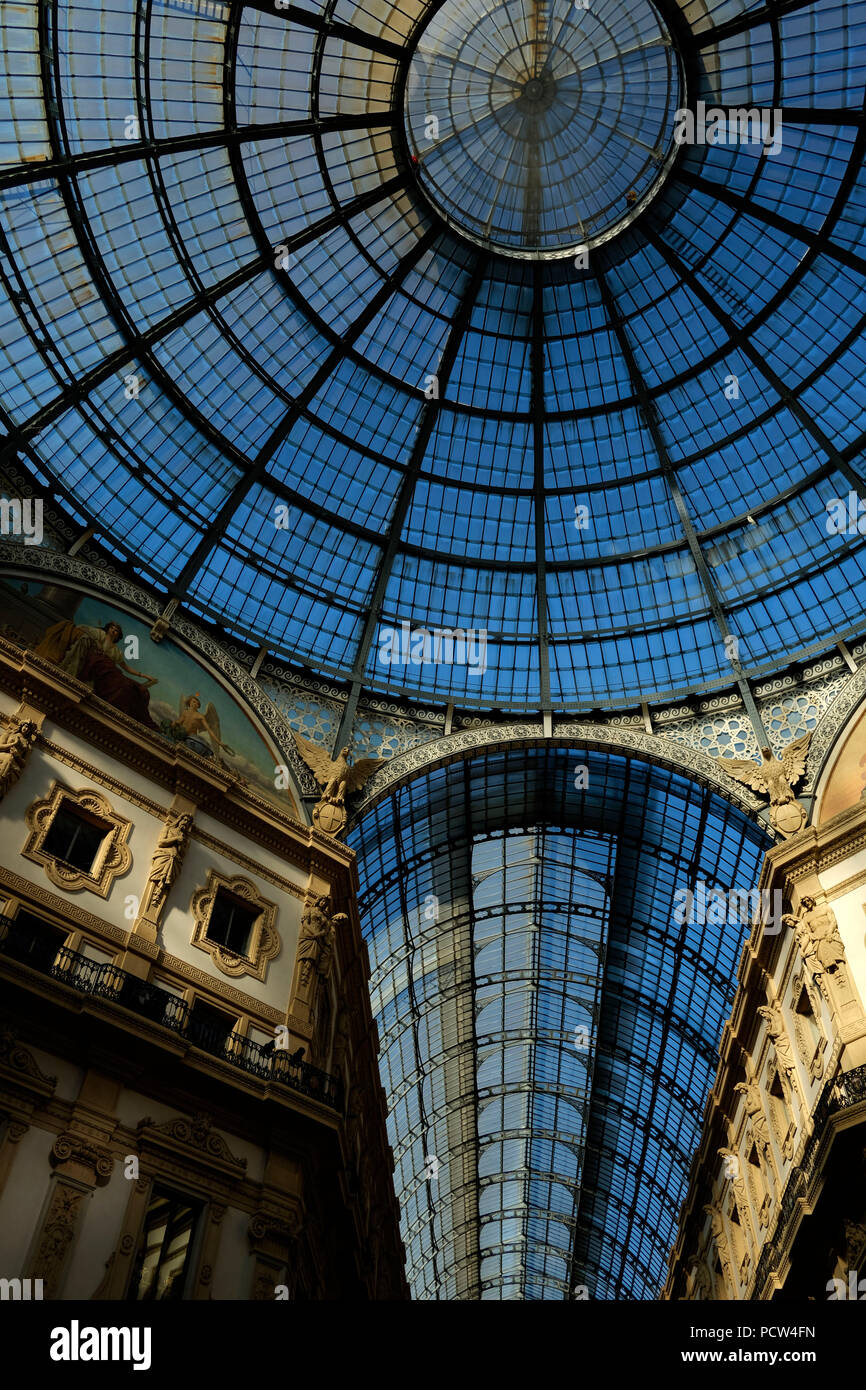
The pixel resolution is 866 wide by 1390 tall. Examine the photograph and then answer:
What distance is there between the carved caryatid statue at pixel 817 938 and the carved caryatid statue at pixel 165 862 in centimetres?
1557

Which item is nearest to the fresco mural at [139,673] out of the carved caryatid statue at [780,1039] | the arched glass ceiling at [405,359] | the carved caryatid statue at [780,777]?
the arched glass ceiling at [405,359]

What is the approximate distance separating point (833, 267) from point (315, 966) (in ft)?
83.4

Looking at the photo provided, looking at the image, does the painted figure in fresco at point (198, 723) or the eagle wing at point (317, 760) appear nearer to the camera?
the painted figure in fresco at point (198, 723)

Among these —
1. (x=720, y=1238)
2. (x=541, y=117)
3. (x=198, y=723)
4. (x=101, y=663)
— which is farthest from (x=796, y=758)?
(x=541, y=117)

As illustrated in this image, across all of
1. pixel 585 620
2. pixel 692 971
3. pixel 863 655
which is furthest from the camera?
pixel 692 971

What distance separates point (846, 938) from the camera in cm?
2662

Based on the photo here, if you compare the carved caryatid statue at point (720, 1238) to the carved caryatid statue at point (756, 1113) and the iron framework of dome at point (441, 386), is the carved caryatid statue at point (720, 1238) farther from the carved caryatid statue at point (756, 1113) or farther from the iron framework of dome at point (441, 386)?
the iron framework of dome at point (441, 386)

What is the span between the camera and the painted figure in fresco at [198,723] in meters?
28.9

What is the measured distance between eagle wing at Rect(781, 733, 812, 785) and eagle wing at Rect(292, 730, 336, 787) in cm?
1361

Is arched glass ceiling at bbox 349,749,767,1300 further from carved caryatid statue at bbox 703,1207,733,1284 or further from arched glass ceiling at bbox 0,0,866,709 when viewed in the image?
carved caryatid statue at bbox 703,1207,733,1284

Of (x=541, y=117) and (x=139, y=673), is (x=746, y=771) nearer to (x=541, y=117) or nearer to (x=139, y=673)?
(x=139, y=673)
